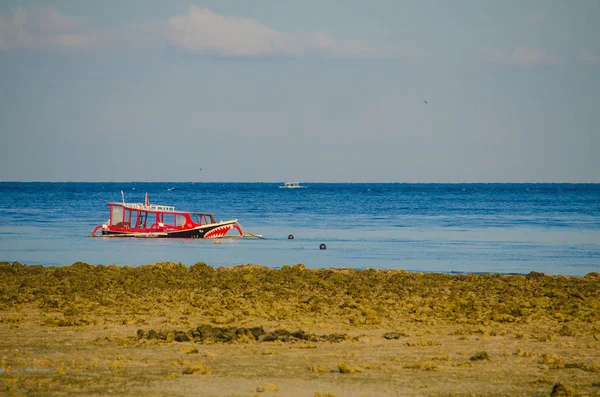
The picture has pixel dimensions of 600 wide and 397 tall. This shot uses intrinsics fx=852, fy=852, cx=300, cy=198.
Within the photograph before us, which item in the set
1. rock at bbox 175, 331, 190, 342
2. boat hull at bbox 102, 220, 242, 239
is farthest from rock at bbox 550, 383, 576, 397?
boat hull at bbox 102, 220, 242, 239

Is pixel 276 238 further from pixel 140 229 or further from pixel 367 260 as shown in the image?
pixel 367 260

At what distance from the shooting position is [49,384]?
12.3 meters

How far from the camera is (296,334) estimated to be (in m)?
16.8

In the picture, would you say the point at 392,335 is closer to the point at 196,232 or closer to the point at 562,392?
the point at 562,392

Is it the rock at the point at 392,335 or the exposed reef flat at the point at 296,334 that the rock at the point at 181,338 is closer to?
the exposed reef flat at the point at 296,334

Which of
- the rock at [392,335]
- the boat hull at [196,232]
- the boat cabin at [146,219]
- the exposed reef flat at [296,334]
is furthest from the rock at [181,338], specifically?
the boat cabin at [146,219]

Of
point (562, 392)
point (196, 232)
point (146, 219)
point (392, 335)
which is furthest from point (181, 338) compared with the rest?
point (146, 219)

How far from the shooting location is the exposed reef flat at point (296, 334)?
12.7m

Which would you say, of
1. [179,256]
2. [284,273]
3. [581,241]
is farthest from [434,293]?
[581,241]

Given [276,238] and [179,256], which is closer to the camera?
[179,256]

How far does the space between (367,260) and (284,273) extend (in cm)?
935

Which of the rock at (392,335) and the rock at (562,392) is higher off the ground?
the rock at (562,392)

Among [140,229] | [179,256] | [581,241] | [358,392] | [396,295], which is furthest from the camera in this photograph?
[140,229]

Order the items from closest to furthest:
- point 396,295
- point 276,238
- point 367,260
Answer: point 396,295
point 367,260
point 276,238
